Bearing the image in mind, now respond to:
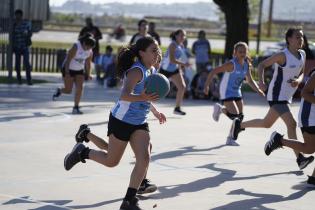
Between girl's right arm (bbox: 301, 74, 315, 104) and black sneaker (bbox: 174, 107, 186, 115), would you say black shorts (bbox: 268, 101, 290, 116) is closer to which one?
girl's right arm (bbox: 301, 74, 315, 104)

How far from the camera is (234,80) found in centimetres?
1408

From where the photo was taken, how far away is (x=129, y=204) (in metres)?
8.66

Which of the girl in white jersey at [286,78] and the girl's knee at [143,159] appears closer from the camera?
the girl's knee at [143,159]

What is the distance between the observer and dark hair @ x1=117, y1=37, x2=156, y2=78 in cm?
894

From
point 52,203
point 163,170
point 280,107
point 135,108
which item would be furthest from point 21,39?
point 135,108

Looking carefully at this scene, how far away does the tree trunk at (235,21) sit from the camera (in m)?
27.7

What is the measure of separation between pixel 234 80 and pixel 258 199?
181 inches

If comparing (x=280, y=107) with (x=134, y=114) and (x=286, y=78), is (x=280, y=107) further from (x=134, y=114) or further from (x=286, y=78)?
(x=134, y=114)

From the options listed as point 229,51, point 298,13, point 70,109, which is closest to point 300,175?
point 70,109

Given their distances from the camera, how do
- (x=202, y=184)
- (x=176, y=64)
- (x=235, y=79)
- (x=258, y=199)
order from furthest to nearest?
1. (x=176, y=64)
2. (x=235, y=79)
3. (x=202, y=184)
4. (x=258, y=199)

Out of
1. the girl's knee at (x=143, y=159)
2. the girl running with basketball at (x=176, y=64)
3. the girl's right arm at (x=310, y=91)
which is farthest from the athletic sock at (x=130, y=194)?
the girl running with basketball at (x=176, y=64)

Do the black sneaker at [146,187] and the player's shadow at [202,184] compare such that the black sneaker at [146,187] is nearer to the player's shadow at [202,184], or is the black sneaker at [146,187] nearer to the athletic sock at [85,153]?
the player's shadow at [202,184]

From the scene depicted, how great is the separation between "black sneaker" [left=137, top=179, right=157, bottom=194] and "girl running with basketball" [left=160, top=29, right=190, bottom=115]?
810cm

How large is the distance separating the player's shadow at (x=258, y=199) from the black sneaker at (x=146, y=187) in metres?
0.80
